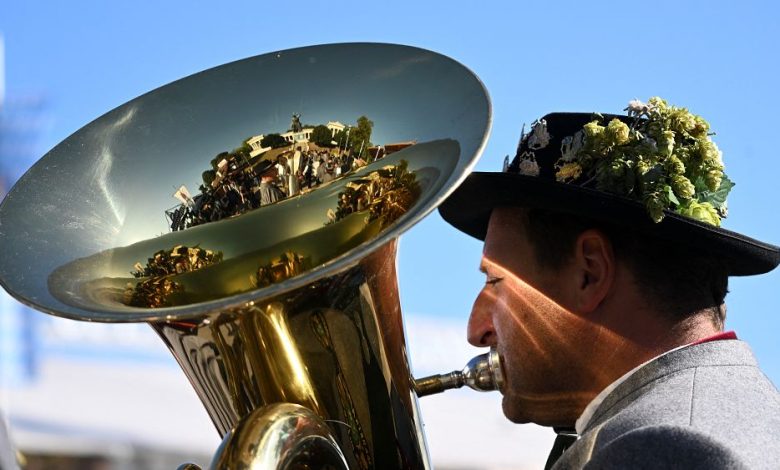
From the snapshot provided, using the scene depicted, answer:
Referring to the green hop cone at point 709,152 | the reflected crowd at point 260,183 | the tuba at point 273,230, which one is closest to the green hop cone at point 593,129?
the green hop cone at point 709,152

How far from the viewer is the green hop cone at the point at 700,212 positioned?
10.4ft

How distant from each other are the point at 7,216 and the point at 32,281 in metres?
0.25

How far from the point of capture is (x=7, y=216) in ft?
10.1

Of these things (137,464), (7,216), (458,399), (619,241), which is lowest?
(458,399)

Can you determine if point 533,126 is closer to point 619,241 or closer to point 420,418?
point 619,241

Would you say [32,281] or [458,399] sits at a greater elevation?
[32,281]

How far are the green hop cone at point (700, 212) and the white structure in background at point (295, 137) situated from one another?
0.90m

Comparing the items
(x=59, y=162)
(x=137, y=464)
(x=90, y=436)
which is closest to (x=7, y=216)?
(x=59, y=162)

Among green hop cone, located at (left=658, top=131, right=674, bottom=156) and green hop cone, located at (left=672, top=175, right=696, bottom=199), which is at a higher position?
green hop cone, located at (left=658, top=131, right=674, bottom=156)

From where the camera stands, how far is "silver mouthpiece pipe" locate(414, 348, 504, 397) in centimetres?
319

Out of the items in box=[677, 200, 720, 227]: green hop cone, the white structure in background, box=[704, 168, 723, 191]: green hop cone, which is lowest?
box=[677, 200, 720, 227]: green hop cone

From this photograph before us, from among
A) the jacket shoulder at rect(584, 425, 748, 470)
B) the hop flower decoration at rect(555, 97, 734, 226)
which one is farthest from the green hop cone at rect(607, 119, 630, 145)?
the jacket shoulder at rect(584, 425, 748, 470)

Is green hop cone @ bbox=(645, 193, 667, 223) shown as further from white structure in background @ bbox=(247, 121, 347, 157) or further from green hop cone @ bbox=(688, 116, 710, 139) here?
white structure in background @ bbox=(247, 121, 347, 157)

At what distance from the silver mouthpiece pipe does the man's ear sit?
0.27 m
